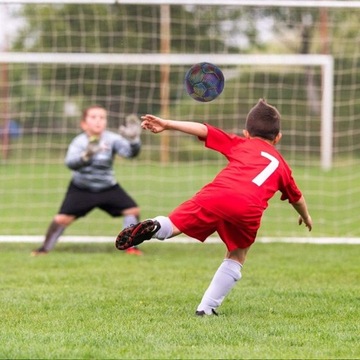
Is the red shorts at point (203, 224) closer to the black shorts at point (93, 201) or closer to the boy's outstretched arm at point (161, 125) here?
the boy's outstretched arm at point (161, 125)

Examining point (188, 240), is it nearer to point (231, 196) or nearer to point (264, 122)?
point (264, 122)

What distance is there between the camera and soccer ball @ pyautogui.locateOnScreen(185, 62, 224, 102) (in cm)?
606

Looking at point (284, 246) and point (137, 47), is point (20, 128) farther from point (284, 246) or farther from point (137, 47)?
point (284, 246)

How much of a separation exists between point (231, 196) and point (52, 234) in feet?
13.4

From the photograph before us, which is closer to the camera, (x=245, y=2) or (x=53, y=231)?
(x=53, y=231)

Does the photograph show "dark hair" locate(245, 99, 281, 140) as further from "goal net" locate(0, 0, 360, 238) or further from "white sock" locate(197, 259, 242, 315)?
"goal net" locate(0, 0, 360, 238)

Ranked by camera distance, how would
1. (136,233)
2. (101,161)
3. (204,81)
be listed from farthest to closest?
(101,161) → (204,81) → (136,233)

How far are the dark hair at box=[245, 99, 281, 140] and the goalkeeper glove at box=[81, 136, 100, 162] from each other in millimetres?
3499

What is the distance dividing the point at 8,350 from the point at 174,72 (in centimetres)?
1328

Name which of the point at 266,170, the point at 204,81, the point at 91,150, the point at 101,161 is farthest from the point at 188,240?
the point at 266,170

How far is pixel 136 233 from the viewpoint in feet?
17.9

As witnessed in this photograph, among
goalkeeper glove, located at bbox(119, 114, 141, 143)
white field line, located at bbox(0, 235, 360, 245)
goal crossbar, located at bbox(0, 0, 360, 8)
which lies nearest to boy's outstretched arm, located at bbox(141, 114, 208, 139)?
goalkeeper glove, located at bbox(119, 114, 141, 143)

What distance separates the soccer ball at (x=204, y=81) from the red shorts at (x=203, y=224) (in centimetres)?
79

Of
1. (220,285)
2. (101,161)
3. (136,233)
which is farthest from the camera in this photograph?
(101,161)
